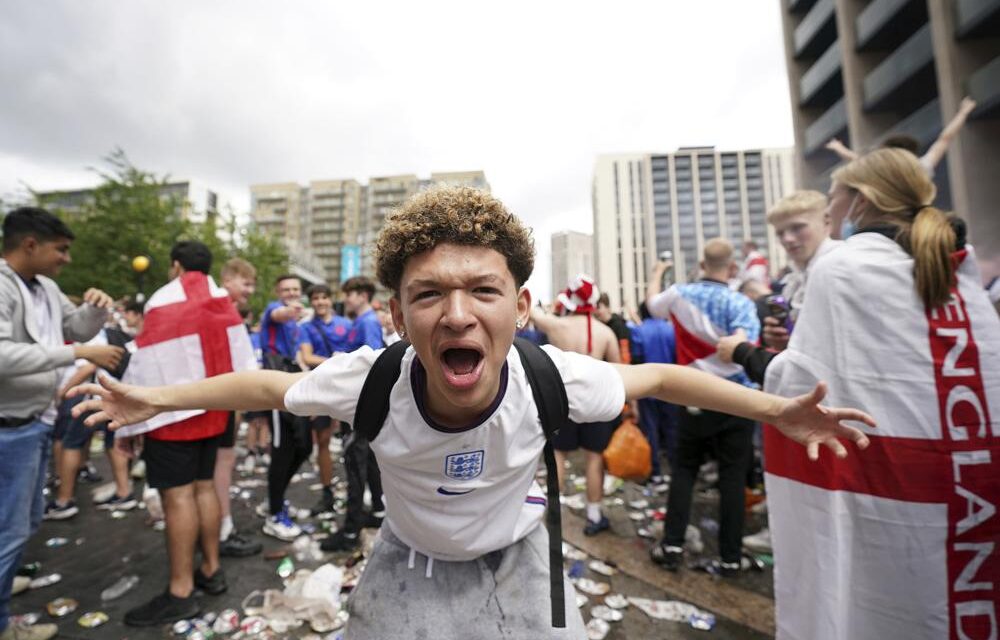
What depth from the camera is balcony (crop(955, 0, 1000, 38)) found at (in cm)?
1210

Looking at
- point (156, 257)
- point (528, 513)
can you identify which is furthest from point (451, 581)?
point (156, 257)

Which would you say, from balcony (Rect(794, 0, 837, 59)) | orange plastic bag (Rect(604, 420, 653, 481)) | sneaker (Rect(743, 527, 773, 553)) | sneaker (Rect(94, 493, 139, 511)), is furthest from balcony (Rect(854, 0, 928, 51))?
sneaker (Rect(94, 493, 139, 511))

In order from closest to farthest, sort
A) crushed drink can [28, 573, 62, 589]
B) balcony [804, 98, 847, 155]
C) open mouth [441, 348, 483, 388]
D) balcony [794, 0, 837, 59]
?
1. open mouth [441, 348, 483, 388]
2. crushed drink can [28, 573, 62, 589]
3. balcony [804, 98, 847, 155]
4. balcony [794, 0, 837, 59]

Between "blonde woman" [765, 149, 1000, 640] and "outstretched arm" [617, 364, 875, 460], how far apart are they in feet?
0.97

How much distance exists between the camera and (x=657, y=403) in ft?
20.8

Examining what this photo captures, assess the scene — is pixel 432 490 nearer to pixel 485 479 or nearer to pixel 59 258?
pixel 485 479

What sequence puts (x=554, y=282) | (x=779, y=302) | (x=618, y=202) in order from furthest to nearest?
(x=554, y=282) < (x=618, y=202) < (x=779, y=302)

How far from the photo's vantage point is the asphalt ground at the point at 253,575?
2826 mm

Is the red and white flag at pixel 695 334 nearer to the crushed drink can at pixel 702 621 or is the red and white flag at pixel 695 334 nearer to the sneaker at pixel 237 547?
the crushed drink can at pixel 702 621

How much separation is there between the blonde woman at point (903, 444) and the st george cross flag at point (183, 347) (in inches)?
144

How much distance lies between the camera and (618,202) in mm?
85062

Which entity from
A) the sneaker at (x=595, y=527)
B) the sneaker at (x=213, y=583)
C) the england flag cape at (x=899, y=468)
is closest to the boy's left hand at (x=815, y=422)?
the england flag cape at (x=899, y=468)

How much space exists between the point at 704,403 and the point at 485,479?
90 cm

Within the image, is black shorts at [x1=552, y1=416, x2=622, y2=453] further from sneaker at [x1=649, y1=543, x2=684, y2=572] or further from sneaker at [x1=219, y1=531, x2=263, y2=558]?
sneaker at [x1=219, y1=531, x2=263, y2=558]
